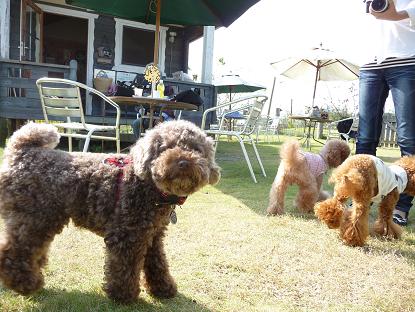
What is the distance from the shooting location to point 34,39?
33.0 ft

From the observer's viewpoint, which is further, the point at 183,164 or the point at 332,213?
the point at 332,213

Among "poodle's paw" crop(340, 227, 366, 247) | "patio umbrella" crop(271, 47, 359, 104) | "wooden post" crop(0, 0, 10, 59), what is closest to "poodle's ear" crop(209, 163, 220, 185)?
"poodle's paw" crop(340, 227, 366, 247)

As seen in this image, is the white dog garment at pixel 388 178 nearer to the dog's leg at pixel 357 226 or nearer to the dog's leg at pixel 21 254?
the dog's leg at pixel 357 226

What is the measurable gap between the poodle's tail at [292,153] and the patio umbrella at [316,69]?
9047 mm

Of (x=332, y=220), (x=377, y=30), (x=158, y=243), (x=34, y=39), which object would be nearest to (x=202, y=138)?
(x=158, y=243)

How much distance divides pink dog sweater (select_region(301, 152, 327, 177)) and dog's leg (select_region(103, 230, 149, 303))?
8.53ft

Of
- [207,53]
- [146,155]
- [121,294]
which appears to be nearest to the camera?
[146,155]

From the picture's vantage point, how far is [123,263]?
5.93ft

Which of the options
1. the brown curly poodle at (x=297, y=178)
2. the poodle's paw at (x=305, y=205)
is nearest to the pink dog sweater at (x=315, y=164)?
the brown curly poodle at (x=297, y=178)

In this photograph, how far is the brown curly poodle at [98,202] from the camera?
1797 millimetres

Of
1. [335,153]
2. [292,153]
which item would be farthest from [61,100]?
[335,153]

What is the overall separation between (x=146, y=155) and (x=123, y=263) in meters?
0.51

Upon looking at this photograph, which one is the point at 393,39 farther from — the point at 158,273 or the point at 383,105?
the point at 158,273

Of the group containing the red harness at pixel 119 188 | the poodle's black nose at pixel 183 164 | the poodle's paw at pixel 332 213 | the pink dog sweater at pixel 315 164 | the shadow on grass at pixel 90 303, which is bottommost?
the shadow on grass at pixel 90 303
